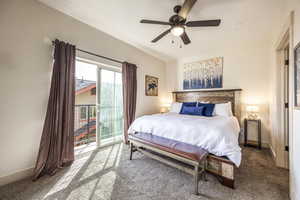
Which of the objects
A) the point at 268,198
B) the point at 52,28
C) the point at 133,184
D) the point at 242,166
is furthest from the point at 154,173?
the point at 52,28

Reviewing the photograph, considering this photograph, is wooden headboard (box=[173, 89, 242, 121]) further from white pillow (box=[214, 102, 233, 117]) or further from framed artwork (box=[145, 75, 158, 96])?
framed artwork (box=[145, 75, 158, 96])

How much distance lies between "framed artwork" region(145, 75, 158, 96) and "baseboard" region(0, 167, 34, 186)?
3107 millimetres

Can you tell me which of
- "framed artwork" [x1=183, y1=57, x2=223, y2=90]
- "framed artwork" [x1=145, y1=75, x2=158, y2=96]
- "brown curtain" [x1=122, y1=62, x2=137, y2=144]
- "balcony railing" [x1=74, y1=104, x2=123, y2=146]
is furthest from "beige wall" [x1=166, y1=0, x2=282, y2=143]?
"balcony railing" [x1=74, y1=104, x2=123, y2=146]

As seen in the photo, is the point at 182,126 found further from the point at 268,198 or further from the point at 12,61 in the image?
the point at 12,61

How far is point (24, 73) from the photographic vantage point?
1826mm

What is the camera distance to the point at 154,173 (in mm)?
1921

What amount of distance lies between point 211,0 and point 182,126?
2.02 m

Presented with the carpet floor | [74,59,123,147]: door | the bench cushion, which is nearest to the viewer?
the carpet floor

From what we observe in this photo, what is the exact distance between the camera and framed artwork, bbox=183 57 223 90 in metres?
3.79

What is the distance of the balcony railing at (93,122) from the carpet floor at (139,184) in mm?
999

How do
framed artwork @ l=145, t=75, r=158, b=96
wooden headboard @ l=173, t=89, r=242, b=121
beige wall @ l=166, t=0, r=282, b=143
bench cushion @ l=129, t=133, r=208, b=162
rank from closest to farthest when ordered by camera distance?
bench cushion @ l=129, t=133, r=208, b=162 < beige wall @ l=166, t=0, r=282, b=143 < wooden headboard @ l=173, t=89, r=242, b=121 < framed artwork @ l=145, t=75, r=158, b=96

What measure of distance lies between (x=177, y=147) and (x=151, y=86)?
2.75 meters

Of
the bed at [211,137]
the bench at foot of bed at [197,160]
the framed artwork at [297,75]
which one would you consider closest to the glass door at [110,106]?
the bed at [211,137]

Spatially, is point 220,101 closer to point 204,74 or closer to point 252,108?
point 252,108
